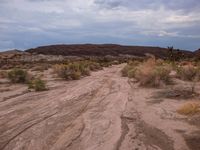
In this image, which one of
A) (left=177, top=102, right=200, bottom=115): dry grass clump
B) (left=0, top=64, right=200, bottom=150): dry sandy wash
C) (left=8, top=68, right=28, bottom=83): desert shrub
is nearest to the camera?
(left=0, top=64, right=200, bottom=150): dry sandy wash

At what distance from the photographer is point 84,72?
31.2 m

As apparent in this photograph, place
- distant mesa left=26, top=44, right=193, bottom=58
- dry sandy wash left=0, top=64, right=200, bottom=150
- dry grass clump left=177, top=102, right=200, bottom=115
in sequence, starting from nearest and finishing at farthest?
dry sandy wash left=0, top=64, right=200, bottom=150 → dry grass clump left=177, top=102, right=200, bottom=115 → distant mesa left=26, top=44, right=193, bottom=58

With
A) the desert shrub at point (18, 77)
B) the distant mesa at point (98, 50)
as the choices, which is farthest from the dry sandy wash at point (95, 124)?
the distant mesa at point (98, 50)

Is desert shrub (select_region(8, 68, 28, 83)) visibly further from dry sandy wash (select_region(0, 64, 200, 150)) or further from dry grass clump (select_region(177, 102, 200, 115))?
dry grass clump (select_region(177, 102, 200, 115))

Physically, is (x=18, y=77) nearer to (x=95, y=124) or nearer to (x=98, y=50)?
(x=95, y=124)

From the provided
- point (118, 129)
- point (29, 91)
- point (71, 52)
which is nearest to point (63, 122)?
point (118, 129)

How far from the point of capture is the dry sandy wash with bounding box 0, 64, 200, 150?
347 inches

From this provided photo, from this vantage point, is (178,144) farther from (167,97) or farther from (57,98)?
(57,98)

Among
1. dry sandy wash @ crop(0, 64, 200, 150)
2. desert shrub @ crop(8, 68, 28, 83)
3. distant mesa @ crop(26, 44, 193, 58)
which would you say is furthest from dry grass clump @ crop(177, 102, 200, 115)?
distant mesa @ crop(26, 44, 193, 58)

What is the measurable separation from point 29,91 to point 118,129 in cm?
1006

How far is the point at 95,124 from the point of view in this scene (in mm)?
10734

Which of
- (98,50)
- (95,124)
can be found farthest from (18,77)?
(98,50)

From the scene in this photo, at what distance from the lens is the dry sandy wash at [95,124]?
347 inches

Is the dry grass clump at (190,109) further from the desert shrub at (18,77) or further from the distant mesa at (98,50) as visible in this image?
the distant mesa at (98,50)
